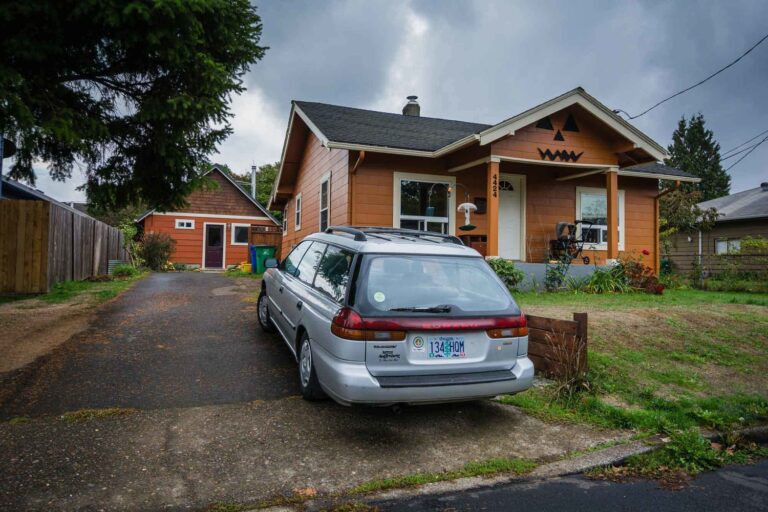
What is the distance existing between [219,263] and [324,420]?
23.4 metres

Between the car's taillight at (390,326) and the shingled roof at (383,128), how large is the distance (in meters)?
7.79

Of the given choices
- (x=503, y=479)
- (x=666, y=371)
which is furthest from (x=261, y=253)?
(x=503, y=479)

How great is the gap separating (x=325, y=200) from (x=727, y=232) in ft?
73.3

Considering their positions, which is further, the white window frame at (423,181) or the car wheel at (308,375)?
the white window frame at (423,181)

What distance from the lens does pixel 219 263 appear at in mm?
25562

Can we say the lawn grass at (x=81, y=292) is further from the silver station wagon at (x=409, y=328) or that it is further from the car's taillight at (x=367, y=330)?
the car's taillight at (x=367, y=330)

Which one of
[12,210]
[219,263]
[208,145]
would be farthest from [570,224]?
[219,263]

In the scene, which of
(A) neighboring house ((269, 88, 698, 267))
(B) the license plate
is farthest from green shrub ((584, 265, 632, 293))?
(B) the license plate

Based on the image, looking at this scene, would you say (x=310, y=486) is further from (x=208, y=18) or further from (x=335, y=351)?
(x=208, y=18)

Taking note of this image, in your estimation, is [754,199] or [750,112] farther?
[750,112]

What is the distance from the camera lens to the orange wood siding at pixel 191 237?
2436 centimetres

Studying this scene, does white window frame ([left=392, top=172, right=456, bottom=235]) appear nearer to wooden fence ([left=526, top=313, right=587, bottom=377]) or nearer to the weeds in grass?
wooden fence ([left=526, top=313, right=587, bottom=377])

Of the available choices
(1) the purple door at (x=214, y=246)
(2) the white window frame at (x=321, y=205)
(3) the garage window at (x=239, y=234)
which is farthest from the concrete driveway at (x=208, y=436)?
(3) the garage window at (x=239, y=234)

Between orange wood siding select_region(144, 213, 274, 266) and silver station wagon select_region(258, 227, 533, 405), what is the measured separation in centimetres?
2268
